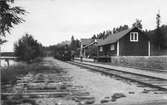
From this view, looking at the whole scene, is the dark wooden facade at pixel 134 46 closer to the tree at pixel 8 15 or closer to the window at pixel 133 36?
the window at pixel 133 36

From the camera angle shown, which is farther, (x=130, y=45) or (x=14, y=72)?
(x=130, y=45)

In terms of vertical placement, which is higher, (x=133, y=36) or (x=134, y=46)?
(x=133, y=36)

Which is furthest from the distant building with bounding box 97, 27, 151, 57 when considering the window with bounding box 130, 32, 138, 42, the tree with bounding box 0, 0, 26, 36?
the tree with bounding box 0, 0, 26, 36

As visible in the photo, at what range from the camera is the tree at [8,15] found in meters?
9.21

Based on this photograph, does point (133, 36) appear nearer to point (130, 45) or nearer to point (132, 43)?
point (132, 43)

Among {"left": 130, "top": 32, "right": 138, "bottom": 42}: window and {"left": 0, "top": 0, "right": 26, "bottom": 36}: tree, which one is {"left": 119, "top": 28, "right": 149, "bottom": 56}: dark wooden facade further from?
{"left": 0, "top": 0, "right": 26, "bottom": 36}: tree

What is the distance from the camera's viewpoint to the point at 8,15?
949cm

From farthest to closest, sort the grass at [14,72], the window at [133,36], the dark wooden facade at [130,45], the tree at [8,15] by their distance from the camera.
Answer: the window at [133,36] < the dark wooden facade at [130,45] < the grass at [14,72] < the tree at [8,15]

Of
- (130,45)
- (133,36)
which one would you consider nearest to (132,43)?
(130,45)

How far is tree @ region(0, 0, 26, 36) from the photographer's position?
363 inches

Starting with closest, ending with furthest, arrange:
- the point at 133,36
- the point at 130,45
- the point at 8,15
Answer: the point at 8,15, the point at 130,45, the point at 133,36

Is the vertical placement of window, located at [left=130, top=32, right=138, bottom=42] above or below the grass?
above

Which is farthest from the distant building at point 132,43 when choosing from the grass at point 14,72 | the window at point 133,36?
the grass at point 14,72

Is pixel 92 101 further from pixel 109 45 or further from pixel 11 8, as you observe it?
pixel 109 45
